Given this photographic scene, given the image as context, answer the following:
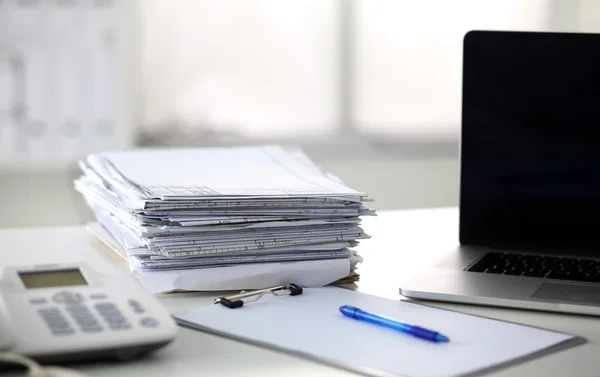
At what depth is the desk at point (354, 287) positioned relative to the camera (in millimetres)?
750

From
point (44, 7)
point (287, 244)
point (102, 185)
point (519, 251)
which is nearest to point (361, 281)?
point (287, 244)

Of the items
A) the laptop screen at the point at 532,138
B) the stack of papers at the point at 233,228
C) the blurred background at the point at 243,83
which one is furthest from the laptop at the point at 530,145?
the blurred background at the point at 243,83

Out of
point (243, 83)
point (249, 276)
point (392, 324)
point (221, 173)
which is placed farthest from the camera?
point (243, 83)

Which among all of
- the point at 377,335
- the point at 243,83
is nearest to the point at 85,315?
the point at 377,335

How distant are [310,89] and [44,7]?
909 mm

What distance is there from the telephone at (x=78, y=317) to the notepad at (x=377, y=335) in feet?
0.33

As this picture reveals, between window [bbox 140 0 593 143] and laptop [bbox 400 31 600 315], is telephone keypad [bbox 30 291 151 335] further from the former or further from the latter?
window [bbox 140 0 593 143]

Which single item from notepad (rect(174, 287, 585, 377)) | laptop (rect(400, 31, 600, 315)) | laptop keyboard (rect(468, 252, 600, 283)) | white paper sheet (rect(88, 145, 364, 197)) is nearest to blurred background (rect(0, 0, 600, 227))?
white paper sheet (rect(88, 145, 364, 197))

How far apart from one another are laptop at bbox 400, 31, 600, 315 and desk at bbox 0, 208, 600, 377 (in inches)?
3.3

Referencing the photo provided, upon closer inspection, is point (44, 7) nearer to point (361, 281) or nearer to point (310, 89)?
point (310, 89)

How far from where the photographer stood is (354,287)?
1059mm

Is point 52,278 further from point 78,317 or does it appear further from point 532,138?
point 532,138

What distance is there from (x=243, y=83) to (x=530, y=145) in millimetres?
1814

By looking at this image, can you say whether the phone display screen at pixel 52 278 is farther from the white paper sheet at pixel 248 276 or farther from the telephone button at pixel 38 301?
the white paper sheet at pixel 248 276
